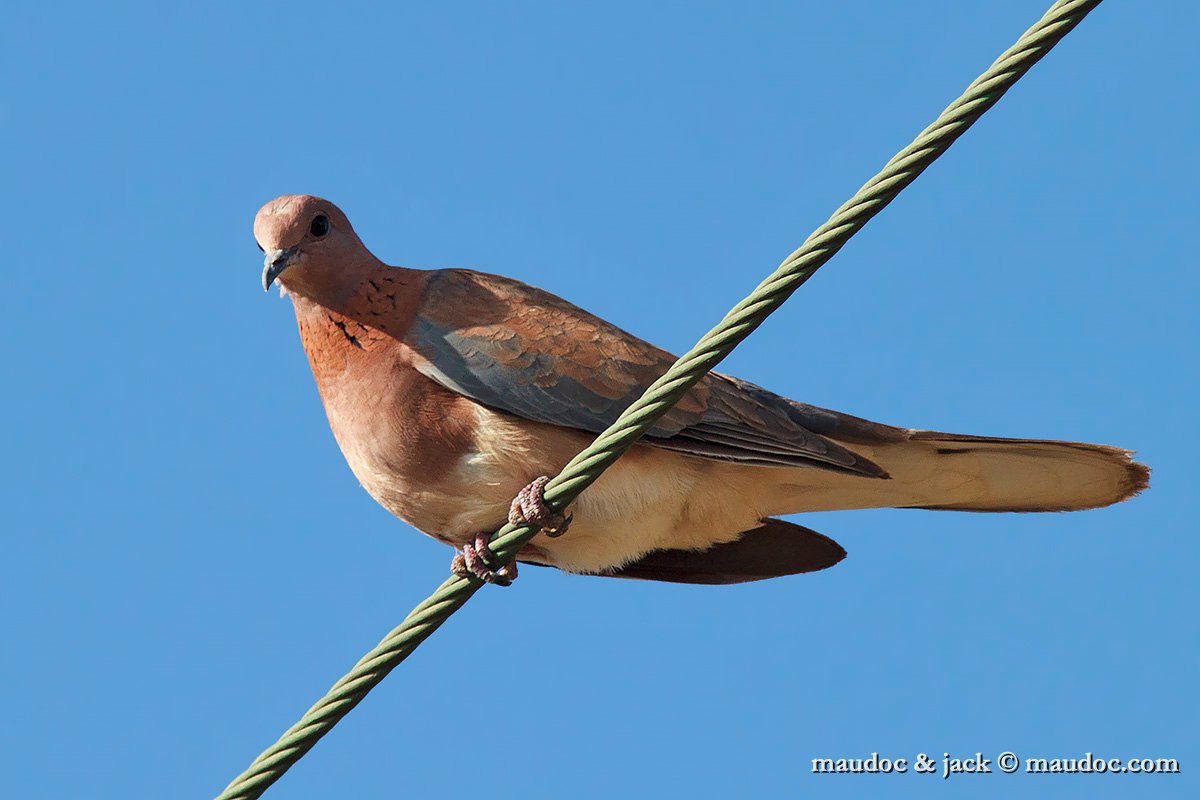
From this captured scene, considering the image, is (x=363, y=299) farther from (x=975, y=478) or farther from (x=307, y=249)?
(x=975, y=478)

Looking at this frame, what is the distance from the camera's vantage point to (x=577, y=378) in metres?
4.92

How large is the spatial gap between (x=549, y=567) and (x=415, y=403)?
37.4 inches

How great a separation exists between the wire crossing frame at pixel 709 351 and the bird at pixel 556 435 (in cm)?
101

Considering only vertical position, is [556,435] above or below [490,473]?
above

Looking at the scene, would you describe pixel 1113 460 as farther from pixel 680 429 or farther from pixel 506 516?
pixel 506 516

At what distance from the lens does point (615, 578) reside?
5.48 meters

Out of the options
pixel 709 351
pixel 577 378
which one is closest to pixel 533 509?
pixel 577 378

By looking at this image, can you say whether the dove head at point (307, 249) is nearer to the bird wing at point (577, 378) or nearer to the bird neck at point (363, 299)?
the bird neck at point (363, 299)

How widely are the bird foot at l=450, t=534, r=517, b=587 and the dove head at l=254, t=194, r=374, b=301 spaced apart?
105 centimetres

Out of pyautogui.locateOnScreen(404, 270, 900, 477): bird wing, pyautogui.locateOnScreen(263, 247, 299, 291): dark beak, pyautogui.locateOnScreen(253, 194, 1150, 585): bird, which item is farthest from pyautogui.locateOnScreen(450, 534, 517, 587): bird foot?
pyautogui.locateOnScreen(263, 247, 299, 291): dark beak

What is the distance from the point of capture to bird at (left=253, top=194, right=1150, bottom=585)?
4742 millimetres

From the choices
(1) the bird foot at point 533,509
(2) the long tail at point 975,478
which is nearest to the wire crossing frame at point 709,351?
(1) the bird foot at point 533,509

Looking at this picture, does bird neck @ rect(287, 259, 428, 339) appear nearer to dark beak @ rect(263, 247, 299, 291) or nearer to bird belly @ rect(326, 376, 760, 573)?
dark beak @ rect(263, 247, 299, 291)

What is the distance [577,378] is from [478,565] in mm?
782
